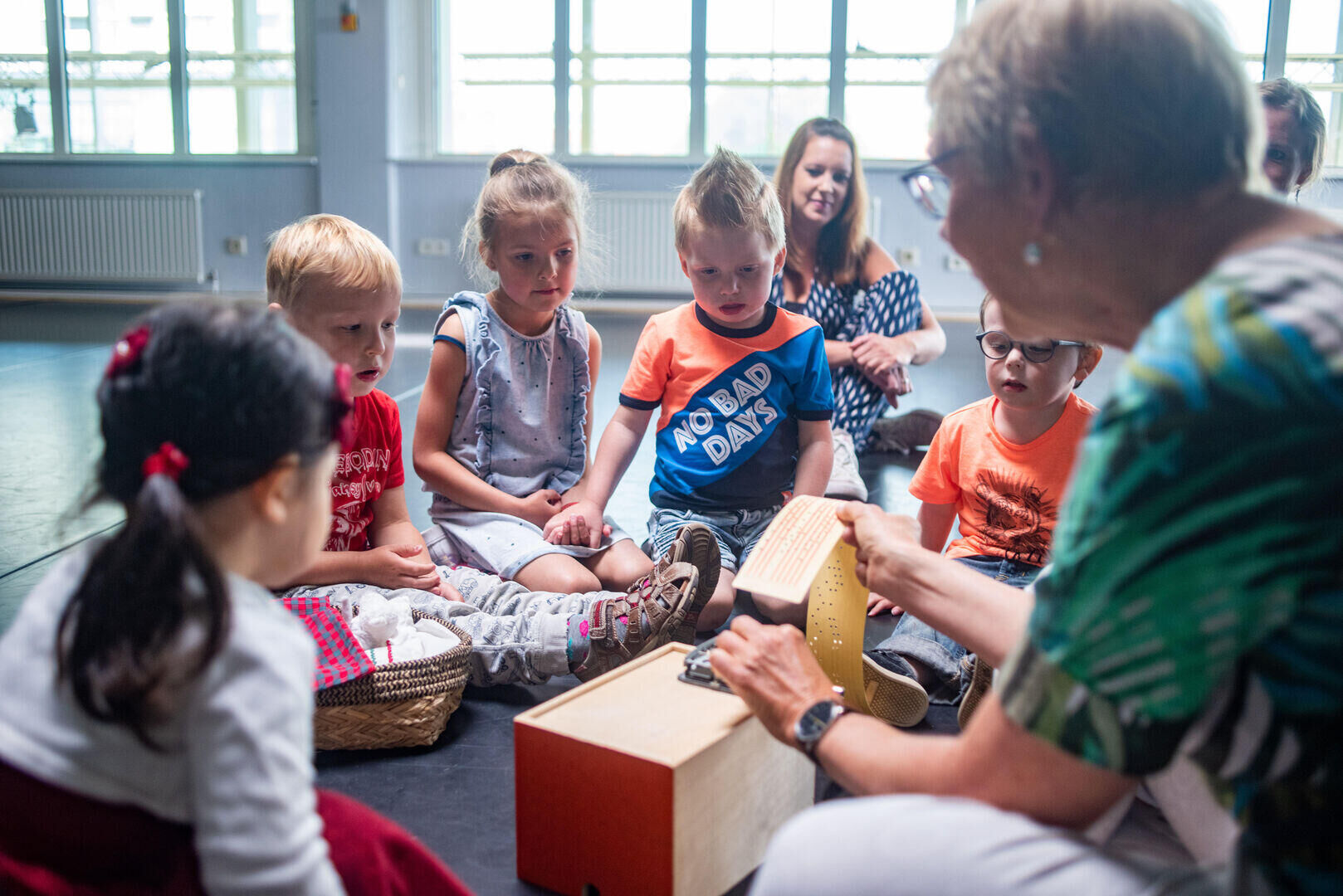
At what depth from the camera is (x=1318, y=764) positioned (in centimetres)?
68

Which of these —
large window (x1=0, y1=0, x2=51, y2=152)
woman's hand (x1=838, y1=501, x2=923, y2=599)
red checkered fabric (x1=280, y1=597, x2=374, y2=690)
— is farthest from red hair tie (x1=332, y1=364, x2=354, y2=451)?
large window (x1=0, y1=0, x2=51, y2=152)

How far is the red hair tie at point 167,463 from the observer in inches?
31.8

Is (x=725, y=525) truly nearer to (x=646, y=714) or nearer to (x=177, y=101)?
(x=646, y=714)

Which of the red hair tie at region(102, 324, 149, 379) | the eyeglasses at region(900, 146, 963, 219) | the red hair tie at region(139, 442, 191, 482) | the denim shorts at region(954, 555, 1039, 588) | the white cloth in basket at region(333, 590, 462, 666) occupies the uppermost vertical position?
the eyeglasses at region(900, 146, 963, 219)

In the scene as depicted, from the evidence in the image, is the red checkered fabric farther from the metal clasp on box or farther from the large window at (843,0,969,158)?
the large window at (843,0,969,158)

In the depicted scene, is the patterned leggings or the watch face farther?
the patterned leggings

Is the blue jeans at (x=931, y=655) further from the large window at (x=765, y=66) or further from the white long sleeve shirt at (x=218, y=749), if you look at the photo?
the large window at (x=765, y=66)

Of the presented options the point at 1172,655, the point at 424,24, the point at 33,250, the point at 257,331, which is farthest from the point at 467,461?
the point at 33,250

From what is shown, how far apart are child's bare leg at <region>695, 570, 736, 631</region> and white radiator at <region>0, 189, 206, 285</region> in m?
8.19

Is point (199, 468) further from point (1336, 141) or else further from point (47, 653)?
point (1336, 141)

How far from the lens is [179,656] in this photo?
0.79 metres

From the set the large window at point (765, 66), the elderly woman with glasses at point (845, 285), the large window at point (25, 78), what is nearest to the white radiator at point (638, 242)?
the large window at point (765, 66)

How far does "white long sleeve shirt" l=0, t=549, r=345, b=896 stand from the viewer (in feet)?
2.59

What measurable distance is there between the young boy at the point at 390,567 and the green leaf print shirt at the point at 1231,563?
1.18m
